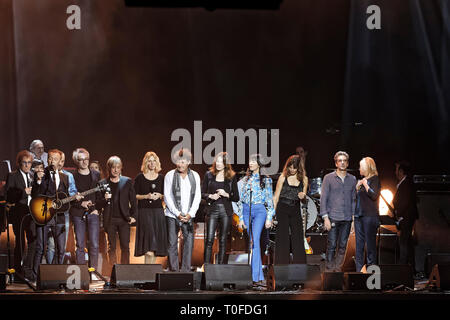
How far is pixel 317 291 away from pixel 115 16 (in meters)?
8.02

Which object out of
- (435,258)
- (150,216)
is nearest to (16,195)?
(150,216)

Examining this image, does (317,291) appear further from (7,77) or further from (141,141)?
(7,77)

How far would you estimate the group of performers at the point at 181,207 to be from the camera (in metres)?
8.59

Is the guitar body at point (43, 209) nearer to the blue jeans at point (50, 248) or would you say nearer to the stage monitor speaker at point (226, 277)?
the blue jeans at point (50, 248)

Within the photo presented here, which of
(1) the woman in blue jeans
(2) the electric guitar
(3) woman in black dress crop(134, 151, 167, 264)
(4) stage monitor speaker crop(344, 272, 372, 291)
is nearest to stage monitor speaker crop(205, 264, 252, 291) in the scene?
(1) the woman in blue jeans

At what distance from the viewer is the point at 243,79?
1322cm

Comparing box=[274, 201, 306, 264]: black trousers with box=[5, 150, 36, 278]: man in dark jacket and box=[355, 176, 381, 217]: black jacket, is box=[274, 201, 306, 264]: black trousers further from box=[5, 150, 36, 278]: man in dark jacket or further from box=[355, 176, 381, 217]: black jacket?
box=[5, 150, 36, 278]: man in dark jacket

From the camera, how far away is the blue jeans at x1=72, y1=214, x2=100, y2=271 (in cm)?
870

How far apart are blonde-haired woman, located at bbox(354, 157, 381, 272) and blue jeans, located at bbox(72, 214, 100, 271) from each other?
12.6 ft

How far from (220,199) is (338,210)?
5.65 ft

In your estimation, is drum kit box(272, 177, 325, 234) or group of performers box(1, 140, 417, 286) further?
drum kit box(272, 177, 325, 234)

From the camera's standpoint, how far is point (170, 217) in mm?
8609

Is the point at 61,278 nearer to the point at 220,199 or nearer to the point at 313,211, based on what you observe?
the point at 220,199

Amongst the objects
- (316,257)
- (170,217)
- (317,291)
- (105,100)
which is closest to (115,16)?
(105,100)
